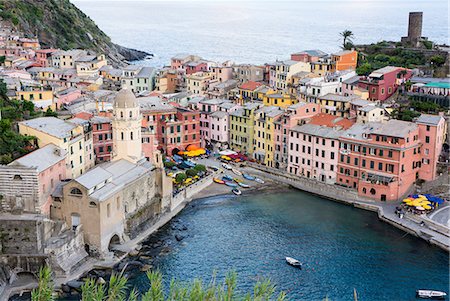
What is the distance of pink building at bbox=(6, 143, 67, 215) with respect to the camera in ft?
160

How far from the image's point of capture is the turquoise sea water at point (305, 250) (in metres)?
47.4

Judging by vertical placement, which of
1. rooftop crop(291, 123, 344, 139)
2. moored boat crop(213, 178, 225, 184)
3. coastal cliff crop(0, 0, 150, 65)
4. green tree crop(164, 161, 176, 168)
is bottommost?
moored boat crop(213, 178, 225, 184)

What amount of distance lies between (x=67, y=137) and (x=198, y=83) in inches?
1528

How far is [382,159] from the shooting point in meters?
62.6

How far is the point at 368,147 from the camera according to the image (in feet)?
207

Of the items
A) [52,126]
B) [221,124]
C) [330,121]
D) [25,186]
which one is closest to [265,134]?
[221,124]

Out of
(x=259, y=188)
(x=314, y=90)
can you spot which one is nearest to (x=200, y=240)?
(x=259, y=188)

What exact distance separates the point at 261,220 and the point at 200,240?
24.4ft

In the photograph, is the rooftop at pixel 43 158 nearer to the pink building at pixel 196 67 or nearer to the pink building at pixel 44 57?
the pink building at pixel 196 67

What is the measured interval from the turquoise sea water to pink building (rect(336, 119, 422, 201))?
133 inches

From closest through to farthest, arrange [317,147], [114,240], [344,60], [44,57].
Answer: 1. [114,240]
2. [317,147]
3. [344,60]
4. [44,57]

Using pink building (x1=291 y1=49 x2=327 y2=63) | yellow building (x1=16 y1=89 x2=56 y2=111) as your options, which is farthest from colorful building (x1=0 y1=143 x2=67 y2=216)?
pink building (x1=291 y1=49 x2=327 y2=63)

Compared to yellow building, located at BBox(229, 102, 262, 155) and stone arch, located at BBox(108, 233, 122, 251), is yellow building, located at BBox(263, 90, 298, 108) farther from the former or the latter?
stone arch, located at BBox(108, 233, 122, 251)

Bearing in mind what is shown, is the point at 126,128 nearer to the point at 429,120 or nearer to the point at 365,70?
the point at 429,120
